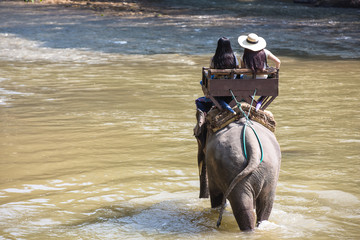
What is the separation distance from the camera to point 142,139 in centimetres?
902

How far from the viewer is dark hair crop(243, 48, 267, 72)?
208 inches

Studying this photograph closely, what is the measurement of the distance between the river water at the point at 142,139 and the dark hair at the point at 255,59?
1.49m

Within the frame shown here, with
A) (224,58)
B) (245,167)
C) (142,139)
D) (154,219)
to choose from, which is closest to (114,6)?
(142,139)

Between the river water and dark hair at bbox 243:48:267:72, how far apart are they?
149cm

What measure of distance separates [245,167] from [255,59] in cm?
117

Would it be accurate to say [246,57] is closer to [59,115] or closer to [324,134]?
[324,134]

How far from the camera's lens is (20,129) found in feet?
31.4

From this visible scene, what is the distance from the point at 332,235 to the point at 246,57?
1.88 metres

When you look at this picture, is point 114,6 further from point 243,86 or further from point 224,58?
point 243,86

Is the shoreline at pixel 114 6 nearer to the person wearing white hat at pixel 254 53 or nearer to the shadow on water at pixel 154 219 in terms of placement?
the shadow on water at pixel 154 219

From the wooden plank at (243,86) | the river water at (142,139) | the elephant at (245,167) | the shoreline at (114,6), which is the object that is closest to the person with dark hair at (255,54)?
the wooden plank at (243,86)

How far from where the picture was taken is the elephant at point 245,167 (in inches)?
185

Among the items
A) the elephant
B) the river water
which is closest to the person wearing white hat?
the elephant

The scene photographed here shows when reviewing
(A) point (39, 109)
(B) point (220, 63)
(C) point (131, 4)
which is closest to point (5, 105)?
(A) point (39, 109)
